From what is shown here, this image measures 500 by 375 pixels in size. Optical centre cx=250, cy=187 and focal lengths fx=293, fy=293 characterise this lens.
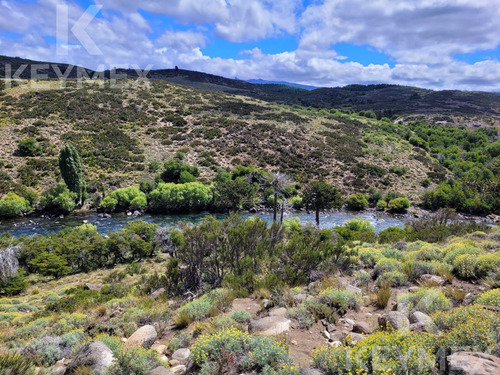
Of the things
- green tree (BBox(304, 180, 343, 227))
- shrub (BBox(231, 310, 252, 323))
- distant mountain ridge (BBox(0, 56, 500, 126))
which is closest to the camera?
shrub (BBox(231, 310, 252, 323))

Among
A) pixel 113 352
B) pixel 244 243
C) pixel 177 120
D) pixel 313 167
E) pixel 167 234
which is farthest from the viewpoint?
pixel 177 120

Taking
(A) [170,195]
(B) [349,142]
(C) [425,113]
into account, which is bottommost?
(A) [170,195]

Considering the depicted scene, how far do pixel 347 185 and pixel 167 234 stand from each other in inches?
1433

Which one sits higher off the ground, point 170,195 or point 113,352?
point 113,352

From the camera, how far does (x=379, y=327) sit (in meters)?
6.15

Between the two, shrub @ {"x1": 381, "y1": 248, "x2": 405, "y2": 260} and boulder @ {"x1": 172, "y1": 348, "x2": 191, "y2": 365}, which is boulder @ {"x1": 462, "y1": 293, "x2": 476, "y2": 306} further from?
boulder @ {"x1": 172, "y1": 348, "x2": 191, "y2": 365}

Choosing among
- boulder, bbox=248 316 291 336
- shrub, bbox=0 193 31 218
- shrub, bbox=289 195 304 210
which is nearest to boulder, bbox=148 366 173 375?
Result: boulder, bbox=248 316 291 336

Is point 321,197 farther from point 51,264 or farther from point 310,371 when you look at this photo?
point 310,371

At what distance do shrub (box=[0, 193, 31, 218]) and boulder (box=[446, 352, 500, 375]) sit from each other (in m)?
43.1

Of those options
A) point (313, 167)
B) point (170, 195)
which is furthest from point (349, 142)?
point (170, 195)

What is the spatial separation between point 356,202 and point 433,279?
131ft

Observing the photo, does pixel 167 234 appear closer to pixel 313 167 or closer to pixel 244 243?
pixel 244 243

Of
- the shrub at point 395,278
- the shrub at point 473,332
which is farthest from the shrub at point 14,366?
the shrub at point 395,278

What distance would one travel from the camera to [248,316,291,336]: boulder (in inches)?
249
